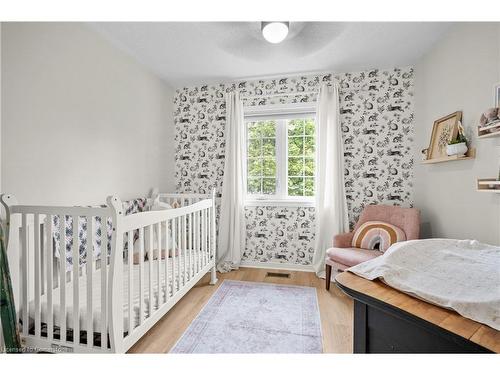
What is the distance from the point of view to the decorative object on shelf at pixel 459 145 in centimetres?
169

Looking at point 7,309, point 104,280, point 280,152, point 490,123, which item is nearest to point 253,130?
point 280,152

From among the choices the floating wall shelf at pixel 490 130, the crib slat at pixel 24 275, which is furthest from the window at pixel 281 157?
the crib slat at pixel 24 275

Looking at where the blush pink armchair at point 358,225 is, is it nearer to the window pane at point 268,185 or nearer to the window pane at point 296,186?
the window pane at point 296,186

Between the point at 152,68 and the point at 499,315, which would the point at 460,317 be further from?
the point at 152,68

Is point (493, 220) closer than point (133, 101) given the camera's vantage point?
Yes

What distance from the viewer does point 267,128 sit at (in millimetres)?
2959

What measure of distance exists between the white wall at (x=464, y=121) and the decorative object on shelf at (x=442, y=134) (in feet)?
0.21

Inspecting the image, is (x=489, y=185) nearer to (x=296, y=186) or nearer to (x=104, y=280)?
(x=296, y=186)

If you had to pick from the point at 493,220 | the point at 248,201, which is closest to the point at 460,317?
the point at 493,220

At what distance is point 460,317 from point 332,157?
7.19 ft

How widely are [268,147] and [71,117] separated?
1.98 metres

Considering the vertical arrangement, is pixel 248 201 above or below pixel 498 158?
below

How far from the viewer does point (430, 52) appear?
7.32 ft
